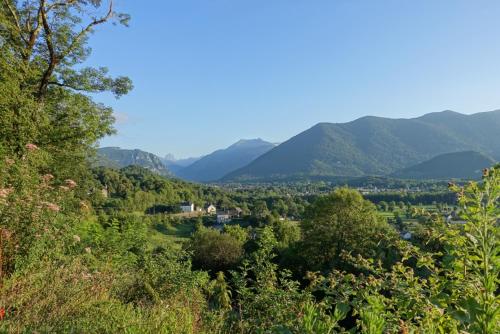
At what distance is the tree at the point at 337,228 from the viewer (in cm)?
2431

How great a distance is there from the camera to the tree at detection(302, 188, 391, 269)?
957 inches

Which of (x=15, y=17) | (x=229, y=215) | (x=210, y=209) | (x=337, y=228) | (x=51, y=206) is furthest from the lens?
(x=210, y=209)

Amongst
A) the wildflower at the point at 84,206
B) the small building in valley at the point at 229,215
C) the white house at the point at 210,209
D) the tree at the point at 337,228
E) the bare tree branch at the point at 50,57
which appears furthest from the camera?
the white house at the point at 210,209

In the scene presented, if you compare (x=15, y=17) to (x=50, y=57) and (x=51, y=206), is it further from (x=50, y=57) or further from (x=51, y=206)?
(x=51, y=206)

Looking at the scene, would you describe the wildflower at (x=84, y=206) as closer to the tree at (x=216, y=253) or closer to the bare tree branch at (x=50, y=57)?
the bare tree branch at (x=50, y=57)

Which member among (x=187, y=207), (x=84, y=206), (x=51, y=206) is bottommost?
(x=187, y=207)

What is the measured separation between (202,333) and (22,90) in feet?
30.1

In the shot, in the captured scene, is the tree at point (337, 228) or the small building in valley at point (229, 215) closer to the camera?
the tree at point (337, 228)

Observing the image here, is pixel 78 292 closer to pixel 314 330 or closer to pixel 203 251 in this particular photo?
pixel 314 330

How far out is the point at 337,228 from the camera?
83.4 ft

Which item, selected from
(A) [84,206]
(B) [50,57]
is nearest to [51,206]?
(A) [84,206]

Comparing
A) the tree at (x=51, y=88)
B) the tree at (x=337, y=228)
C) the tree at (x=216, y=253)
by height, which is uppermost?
the tree at (x=51, y=88)

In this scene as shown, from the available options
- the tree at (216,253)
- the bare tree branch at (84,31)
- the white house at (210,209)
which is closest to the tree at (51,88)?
the bare tree branch at (84,31)

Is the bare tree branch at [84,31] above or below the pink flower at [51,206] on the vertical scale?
above
